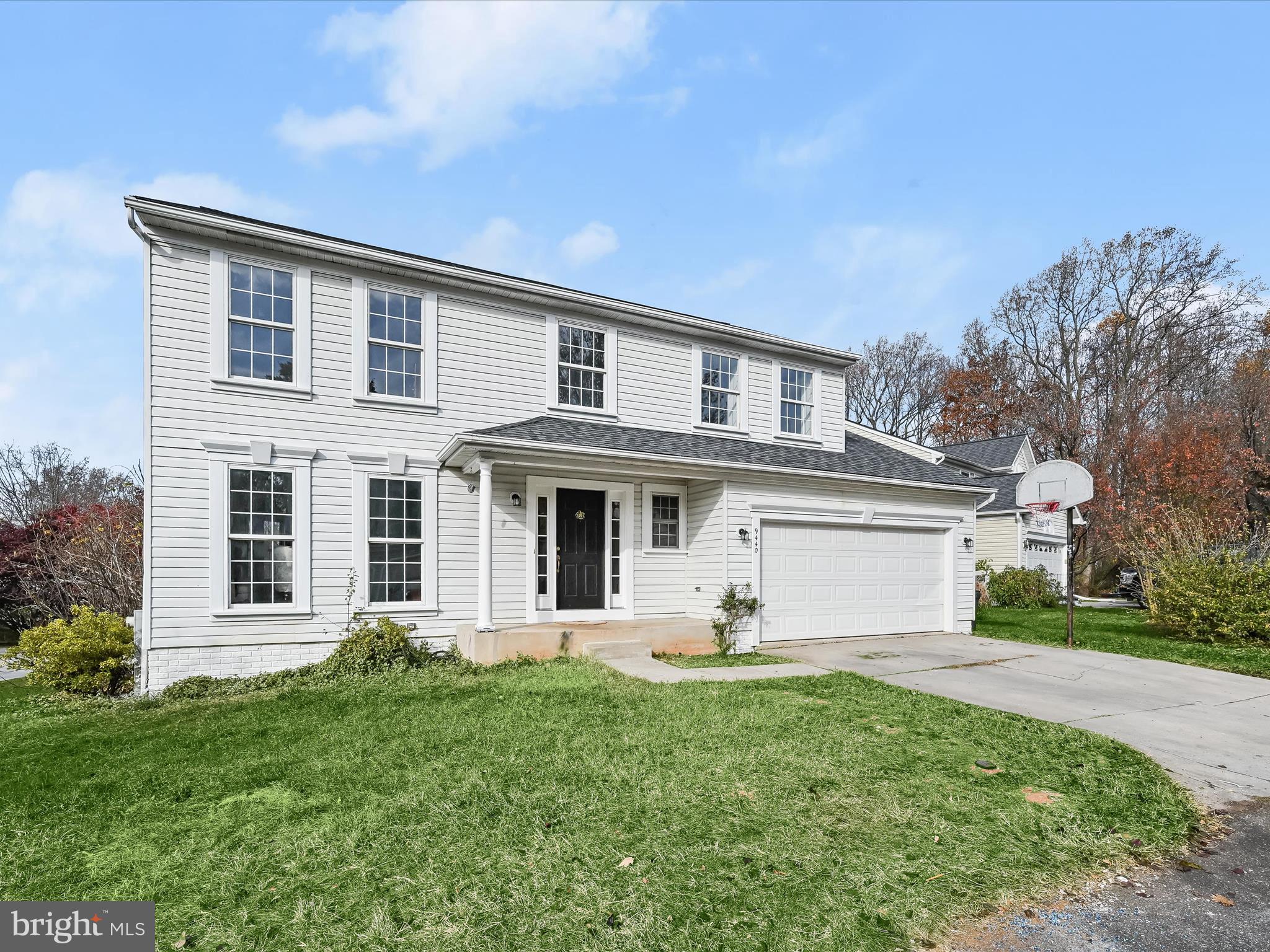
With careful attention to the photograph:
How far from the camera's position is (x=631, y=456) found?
32.4 feet

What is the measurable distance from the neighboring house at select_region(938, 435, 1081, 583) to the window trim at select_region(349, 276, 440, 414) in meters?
15.5

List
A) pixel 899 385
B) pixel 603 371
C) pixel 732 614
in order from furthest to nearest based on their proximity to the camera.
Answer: pixel 899 385 → pixel 603 371 → pixel 732 614

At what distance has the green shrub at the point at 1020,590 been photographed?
63.0 ft

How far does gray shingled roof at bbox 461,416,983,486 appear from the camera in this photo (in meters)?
9.92

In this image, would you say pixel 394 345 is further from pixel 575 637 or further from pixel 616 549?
pixel 575 637

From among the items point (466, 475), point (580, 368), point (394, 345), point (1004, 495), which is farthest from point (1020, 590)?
point (394, 345)

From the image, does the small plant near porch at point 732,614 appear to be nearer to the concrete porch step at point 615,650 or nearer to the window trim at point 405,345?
the concrete porch step at point 615,650

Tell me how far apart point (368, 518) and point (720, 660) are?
5.45 meters

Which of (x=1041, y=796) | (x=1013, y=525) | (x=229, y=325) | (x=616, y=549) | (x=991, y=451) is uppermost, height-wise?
(x=229, y=325)

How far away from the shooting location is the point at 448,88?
12.5m

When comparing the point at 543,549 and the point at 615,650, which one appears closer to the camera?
the point at 615,650

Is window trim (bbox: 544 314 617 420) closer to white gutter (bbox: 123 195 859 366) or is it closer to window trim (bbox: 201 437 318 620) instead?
white gutter (bbox: 123 195 859 366)

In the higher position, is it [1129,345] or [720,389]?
[1129,345]

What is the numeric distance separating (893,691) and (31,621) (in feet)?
55.0
